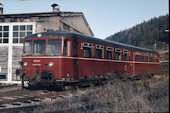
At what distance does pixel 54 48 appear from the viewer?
11.3m

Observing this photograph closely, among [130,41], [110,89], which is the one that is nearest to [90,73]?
[110,89]

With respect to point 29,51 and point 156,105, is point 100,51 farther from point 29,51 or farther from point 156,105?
point 156,105

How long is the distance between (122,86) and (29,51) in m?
6.50

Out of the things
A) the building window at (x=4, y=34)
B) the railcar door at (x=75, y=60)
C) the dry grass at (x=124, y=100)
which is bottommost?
the dry grass at (x=124, y=100)

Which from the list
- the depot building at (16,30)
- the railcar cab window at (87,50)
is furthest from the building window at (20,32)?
the railcar cab window at (87,50)

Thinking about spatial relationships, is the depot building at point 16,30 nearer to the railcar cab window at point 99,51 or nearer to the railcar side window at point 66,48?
the railcar cab window at point 99,51

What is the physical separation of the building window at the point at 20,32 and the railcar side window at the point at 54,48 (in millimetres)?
8411

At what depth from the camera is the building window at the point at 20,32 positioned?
19.2 metres

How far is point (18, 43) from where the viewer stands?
63.2ft

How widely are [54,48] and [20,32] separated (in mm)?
9291

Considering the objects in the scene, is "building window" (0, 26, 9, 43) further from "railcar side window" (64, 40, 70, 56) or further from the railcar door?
the railcar door

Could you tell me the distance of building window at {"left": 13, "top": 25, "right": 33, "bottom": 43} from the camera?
1921cm

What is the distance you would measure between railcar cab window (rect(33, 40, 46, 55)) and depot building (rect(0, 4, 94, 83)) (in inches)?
282

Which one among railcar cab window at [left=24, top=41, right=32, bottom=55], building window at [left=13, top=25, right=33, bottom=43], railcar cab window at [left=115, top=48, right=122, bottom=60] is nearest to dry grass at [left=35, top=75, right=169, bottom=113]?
railcar cab window at [left=24, top=41, right=32, bottom=55]
